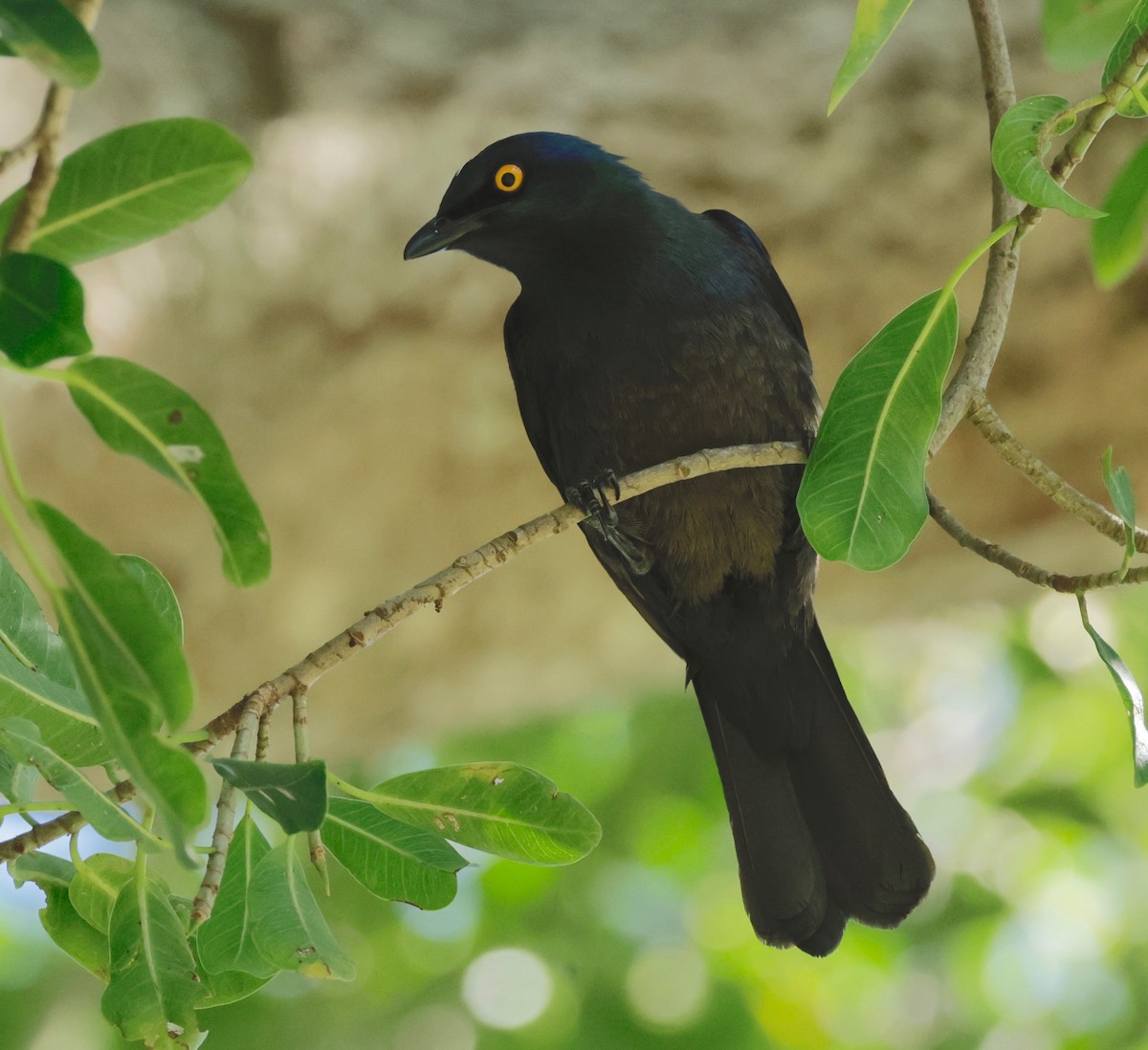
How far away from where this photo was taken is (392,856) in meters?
1.90

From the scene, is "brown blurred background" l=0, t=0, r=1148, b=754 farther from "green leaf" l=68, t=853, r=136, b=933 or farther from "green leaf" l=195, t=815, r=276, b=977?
"green leaf" l=195, t=815, r=276, b=977

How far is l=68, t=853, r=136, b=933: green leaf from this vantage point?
185 cm

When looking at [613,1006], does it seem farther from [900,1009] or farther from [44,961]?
[44,961]

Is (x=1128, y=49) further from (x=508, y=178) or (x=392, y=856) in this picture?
(x=508, y=178)

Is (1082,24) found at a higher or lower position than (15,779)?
higher

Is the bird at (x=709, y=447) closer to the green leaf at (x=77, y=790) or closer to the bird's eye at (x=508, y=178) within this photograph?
the bird's eye at (x=508, y=178)

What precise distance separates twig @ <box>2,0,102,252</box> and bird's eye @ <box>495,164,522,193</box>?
212 centimetres

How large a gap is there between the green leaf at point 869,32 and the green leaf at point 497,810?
1107 millimetres

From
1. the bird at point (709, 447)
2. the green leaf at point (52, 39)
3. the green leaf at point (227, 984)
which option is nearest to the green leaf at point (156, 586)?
the green leaf at point (227, 984)

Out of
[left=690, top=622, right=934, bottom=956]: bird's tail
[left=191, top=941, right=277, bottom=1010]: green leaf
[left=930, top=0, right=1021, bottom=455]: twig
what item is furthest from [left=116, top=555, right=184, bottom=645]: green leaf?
[left=690, top=622, right=934, bottom=956]: bird's tail

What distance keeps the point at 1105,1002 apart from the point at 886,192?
185 inches

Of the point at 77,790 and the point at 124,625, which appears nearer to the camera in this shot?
the point at 124,625

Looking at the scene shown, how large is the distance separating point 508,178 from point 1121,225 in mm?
1576

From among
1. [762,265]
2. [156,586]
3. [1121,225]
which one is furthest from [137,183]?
[762,265]
